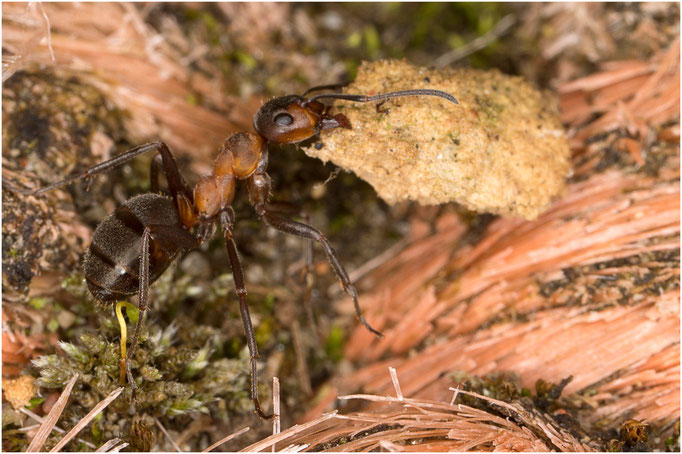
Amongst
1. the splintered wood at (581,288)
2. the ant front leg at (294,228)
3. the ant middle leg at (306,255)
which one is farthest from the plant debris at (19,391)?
the splintered wood at (581,288)

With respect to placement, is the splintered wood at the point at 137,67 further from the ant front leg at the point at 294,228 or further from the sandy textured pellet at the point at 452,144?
the sandy textured pellet at the point at 452,144

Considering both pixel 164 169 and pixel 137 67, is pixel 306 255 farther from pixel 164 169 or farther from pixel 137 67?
pixel 137 67

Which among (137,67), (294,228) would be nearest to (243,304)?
(294,228)

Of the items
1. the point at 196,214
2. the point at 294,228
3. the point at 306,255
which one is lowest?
the point at 306,255

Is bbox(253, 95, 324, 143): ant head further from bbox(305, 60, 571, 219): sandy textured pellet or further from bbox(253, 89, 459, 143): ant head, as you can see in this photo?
bbox(305, 60, 571, 219): sandy textured pellet

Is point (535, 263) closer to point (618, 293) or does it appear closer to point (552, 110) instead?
point (618, 293)

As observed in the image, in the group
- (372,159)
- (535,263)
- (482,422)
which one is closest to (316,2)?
(372,159)

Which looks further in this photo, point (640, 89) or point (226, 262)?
point (226, 262)

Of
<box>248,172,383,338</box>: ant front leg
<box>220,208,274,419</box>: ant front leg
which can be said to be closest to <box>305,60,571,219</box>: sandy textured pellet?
<box>248,172,383,338</box>: ant front leg
